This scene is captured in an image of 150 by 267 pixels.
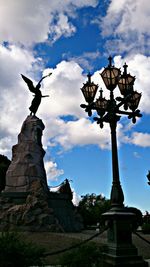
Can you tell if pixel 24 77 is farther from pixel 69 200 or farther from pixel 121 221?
pixel 121 221

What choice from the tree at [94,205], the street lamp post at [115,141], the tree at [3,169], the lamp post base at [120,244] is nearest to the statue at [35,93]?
the street lamp post at [115,141]

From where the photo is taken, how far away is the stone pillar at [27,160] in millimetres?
18781

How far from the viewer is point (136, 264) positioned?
825 cm

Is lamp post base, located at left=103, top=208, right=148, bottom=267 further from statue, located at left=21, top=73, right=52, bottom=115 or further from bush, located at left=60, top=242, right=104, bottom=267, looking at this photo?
statue, located at left=21, top=73, right=52, bottom=115

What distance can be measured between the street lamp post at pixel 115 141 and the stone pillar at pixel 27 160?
30.4 feet

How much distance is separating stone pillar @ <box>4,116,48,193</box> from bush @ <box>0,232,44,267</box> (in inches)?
454

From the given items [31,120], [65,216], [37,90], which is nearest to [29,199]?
[65,216]

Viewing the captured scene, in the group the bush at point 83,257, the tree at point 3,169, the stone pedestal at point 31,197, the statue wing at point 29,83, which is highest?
the statue wing at point 29,83

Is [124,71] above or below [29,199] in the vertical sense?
above

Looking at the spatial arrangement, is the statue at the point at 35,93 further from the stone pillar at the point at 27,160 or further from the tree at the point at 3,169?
the tree at the point at 3,169

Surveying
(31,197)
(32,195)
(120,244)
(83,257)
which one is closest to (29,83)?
(32,195)

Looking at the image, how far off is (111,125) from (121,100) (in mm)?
796

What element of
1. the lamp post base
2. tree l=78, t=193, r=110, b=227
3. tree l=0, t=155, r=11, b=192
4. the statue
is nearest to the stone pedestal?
the statue

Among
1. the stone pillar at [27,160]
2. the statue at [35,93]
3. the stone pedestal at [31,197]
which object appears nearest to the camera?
the stone pedestal at [31,197]
